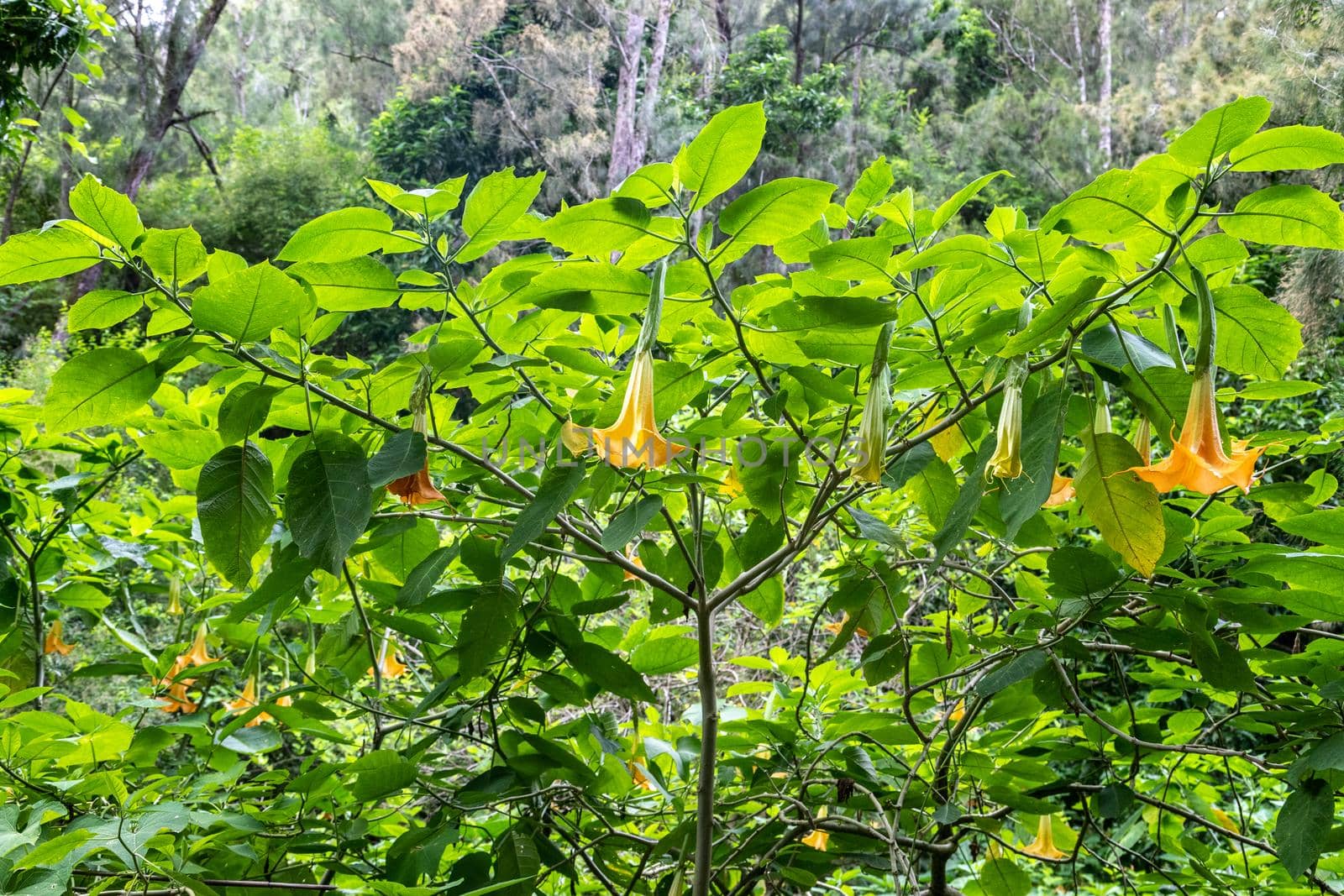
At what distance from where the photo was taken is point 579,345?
2.60ft

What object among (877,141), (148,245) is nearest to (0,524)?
(148,245)

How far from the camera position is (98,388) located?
59 centimetres

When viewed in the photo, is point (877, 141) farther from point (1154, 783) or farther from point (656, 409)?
point (656, 409)

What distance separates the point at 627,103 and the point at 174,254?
11315 millimetres

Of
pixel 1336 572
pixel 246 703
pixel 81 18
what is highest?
pixel 81 18

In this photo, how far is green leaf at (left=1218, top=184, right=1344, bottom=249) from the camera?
0.51 metres

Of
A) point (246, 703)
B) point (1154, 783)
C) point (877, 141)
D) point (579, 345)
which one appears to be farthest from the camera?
point (877, 141)

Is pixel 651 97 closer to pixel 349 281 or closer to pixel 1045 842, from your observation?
pixel 1045 842

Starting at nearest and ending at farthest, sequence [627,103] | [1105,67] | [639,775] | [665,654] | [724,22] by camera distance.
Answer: [665,654]
[639,775]
[627,103]
[1105,67]
[724,22]

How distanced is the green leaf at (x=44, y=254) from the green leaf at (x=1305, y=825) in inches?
37.1

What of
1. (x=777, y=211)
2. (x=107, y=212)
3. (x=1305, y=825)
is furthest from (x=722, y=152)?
(x=1305, y=825)

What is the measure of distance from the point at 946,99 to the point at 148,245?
1553 cm

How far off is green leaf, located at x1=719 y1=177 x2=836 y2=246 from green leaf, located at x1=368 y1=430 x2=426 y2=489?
0.82 ft

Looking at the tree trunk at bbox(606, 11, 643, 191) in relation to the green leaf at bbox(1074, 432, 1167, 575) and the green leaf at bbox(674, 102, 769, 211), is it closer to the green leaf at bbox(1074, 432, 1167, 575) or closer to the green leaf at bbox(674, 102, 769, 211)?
the green leaf at bbox(674, 102, 769, 211)
